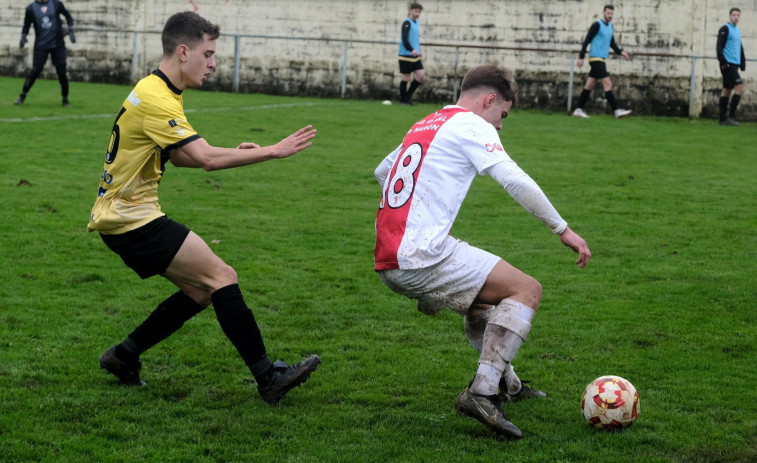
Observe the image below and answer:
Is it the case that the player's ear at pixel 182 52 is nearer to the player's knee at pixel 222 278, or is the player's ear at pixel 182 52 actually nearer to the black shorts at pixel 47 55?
the player's knee at pixel 222 278

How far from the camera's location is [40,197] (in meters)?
10.8

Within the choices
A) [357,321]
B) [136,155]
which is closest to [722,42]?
[357,321]

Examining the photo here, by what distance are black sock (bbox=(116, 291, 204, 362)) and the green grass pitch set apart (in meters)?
0.23

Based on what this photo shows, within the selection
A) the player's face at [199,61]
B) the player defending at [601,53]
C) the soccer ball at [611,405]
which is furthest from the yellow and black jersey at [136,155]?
the player defending at [601,53]

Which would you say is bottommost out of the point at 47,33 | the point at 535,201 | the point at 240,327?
the point at 240,327

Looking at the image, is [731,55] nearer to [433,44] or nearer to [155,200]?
[433,44]

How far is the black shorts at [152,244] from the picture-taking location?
16.3ft

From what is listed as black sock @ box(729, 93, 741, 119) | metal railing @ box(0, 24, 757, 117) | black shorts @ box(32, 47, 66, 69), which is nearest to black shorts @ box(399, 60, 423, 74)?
metal railing @ box(0, 24, 757, 117)

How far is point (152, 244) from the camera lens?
16.4ft

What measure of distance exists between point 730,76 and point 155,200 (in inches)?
668

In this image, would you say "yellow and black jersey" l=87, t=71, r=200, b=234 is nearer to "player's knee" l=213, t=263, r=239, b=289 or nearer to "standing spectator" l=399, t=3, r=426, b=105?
"player's knee" l=213, t=263, r=239, b=289

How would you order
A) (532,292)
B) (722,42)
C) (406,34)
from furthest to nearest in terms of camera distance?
1. (406,34)
2. (722,42)
3. (532,292)

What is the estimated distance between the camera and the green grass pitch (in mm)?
4586

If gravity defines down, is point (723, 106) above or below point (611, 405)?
above
